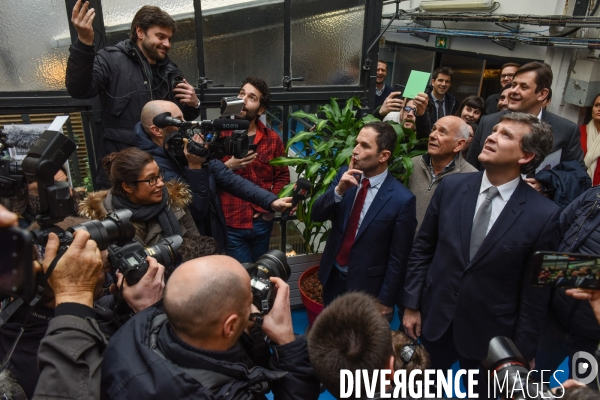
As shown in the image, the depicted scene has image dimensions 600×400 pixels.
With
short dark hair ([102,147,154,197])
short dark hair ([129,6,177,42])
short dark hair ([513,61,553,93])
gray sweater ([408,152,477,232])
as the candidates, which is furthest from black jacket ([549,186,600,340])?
short dark hair ([129,6,177,42])

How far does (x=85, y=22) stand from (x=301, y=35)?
1.47 m

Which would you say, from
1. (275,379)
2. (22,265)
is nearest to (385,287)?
(275,379)

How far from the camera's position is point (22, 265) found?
117cm

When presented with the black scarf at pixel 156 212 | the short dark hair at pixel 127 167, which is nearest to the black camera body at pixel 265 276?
the black scarf at pixel 156 212

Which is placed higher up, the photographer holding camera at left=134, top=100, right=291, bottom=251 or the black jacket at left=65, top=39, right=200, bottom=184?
the black jacket at left=65, top=39, right=200, bottom=184

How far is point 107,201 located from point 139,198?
16 cm

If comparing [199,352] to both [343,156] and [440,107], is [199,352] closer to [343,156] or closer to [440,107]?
[343,156]

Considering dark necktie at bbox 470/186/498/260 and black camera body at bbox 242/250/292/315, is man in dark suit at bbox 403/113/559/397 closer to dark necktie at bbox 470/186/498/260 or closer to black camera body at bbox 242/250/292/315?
dark necktie at bbox 470/186/498/260

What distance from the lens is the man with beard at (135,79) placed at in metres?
2.71

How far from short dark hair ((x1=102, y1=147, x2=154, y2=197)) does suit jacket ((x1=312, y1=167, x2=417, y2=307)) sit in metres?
0.98

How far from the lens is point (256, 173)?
3.07m

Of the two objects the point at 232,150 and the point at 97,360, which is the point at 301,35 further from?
the point at 97,360

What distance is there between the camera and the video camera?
237 centimetres

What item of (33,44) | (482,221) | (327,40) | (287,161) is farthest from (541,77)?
(33,44)
